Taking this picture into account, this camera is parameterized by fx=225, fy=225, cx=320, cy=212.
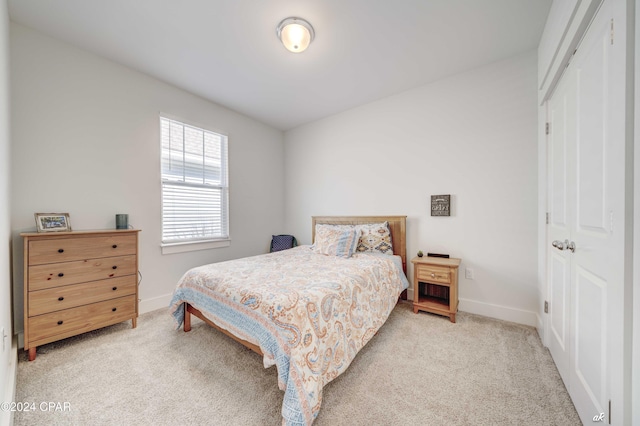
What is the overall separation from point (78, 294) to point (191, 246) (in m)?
1.18

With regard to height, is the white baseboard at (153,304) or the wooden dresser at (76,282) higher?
the wooden dresser at (76,282)

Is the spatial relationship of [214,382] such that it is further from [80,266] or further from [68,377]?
[80,266]

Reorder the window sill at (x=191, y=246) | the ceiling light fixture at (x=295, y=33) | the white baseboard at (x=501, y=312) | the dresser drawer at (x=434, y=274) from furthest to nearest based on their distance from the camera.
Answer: the window sill at (x=191, y=246) < the dresser drawer at (x=434, y=274) < the white baseboard at (x=501, y=312) < the ceiling light fixture at (x=295, y=33)

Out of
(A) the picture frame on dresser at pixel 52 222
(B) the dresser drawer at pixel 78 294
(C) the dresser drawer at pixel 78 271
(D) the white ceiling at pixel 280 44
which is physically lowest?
(B) the dresser drawer at pixel 78 294

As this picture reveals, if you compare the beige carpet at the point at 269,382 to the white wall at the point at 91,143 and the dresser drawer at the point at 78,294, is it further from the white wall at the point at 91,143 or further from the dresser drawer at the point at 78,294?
the white wall at the point at 91,143

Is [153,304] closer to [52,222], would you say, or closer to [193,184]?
[52,222]

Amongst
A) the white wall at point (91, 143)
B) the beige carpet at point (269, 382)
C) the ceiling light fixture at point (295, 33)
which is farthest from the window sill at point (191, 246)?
the ceiling light fixture at point (295, 33)

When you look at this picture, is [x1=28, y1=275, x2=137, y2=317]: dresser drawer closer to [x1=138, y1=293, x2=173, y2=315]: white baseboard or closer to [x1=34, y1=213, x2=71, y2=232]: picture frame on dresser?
[x1=138, y1=293, x2=173, y2=315]: white baseboard

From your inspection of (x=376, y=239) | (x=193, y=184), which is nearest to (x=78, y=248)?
(x=193, y=184)

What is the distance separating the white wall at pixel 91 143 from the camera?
6.54 ft

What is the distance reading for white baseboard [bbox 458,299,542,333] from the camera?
7.42 feet

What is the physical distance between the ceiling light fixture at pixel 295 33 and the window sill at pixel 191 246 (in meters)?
2.63

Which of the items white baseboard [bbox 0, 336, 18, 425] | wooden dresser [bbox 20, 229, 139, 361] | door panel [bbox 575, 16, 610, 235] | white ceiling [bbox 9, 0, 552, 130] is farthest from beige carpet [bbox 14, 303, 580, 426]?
white ceiling [bbox 9, 0, 552, 130]

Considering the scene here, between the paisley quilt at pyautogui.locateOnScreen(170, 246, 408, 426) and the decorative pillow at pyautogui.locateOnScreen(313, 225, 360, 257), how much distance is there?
343 millimetres
